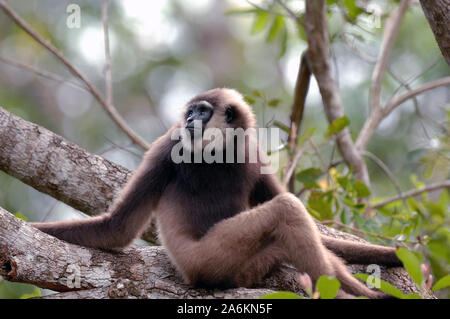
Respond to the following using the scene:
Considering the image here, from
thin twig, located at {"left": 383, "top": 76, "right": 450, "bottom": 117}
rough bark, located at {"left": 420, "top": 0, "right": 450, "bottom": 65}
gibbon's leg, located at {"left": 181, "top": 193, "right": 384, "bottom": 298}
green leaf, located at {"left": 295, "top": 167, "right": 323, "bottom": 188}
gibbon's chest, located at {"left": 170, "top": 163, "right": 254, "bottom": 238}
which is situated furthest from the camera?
thin twig, located at {"left": 383, "top": 76, "right": 450, "bottom": 117}

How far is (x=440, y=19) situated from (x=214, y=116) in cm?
216

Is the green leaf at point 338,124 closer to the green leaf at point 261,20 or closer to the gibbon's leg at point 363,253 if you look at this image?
the gibbon's leg at point 363,253

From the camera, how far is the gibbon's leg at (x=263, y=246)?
4.02m

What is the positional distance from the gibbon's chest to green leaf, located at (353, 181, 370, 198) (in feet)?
6.32

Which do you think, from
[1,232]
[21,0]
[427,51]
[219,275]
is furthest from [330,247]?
[21,0]

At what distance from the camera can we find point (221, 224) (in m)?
4.36

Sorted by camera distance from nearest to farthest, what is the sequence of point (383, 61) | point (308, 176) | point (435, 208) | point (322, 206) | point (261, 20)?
point (322, 206)
point (308, 176)
point (435, 208)
point (261, 20)
point (383, 61)

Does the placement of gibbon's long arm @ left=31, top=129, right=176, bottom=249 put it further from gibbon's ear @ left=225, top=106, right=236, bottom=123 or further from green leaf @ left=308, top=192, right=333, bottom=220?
green leaf @ left=308, top=192, right=333, bottom=220

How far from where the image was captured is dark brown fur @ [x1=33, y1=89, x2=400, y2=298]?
4.13 metres

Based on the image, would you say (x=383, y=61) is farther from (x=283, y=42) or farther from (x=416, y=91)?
(x=283, y=42)

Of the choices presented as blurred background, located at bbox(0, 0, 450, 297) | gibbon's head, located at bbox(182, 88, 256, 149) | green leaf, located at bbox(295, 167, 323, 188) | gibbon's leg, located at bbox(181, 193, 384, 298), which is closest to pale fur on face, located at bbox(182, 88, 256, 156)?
gibbon's head, located at bbox(182, 88, 256, 149)

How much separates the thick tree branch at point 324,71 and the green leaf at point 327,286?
4.33 metres

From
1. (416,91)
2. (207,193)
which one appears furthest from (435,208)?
(207,193)

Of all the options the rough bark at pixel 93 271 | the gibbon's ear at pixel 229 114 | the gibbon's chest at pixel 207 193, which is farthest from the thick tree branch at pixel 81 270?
the gibbon's ear at pixel 229 114
